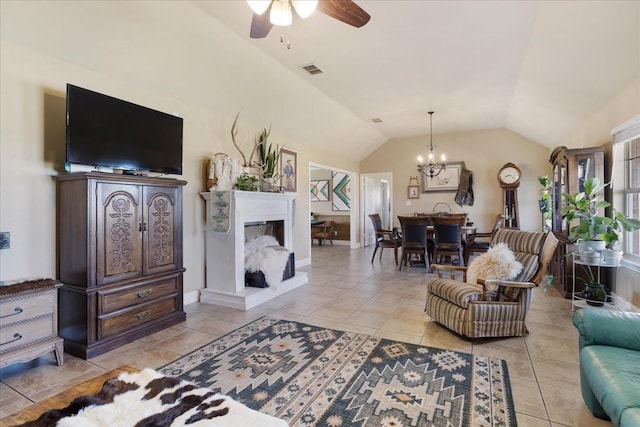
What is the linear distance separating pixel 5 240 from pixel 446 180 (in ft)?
26.2

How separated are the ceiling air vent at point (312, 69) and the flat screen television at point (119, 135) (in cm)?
180

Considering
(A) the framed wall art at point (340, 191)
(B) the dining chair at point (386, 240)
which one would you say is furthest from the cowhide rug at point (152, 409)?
(A) the framed wall art at point (340, 191)

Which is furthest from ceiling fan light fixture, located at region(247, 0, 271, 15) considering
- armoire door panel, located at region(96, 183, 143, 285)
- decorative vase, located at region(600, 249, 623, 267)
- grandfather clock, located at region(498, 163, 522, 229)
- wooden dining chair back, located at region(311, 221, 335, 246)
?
wooden dining chair back, located at region(311, 221, 335, 246)

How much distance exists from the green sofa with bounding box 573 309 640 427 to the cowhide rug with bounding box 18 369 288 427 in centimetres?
132

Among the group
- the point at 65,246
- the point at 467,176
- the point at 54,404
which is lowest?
the point at 54,404

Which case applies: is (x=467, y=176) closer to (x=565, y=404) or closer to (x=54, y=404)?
(x=565, y=404)

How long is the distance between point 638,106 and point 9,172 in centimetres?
550

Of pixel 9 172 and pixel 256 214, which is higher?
pixel 9 172

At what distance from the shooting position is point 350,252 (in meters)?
8.15

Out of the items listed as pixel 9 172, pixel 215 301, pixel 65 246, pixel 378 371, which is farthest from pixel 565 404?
pixel 9 172

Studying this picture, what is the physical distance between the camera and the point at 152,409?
4.28ft

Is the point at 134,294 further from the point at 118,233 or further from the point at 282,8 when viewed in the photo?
the point at 282,8

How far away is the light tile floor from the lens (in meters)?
2.00

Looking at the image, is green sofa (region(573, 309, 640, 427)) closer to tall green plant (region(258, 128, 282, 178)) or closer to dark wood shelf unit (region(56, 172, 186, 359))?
dark wood shelf unit (region(56, 172, 186, 359))
